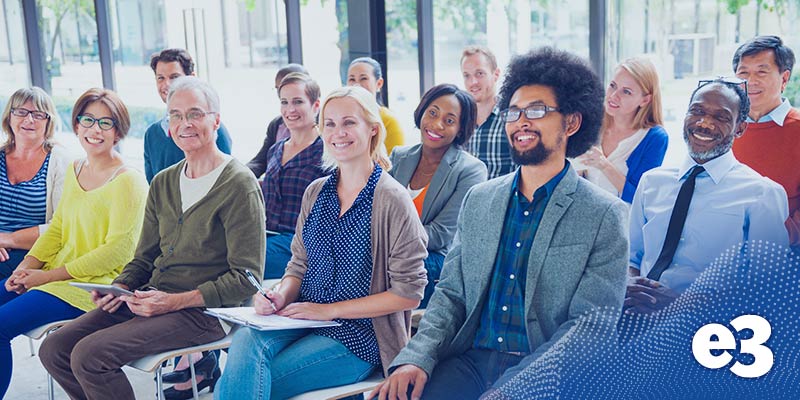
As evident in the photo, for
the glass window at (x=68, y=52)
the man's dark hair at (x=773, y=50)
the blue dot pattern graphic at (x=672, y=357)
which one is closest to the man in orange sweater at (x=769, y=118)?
the man's dark hair at (x=773, y=50)

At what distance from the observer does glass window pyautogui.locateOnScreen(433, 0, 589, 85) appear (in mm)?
3969

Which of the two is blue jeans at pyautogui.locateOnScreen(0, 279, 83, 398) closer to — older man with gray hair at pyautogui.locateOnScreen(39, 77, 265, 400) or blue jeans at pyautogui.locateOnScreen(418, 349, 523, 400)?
older man with gray hair at pyautogui.locateOnScreen(39, 77, 265, 400)

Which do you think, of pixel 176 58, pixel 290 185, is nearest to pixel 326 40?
pixel 176 58

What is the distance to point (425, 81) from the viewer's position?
4.78 meters

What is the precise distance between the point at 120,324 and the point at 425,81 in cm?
273

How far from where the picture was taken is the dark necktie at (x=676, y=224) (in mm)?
2197

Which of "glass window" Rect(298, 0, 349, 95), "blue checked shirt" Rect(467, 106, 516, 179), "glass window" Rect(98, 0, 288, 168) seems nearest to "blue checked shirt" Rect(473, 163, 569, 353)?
"blue checked shirt" Rect(467, 106, 516, 179)

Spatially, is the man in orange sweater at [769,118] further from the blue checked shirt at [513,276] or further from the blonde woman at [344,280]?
the blonde woman at [344,280]

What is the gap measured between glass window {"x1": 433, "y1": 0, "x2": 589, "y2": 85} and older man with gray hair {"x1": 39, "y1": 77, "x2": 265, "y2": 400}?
170 cm

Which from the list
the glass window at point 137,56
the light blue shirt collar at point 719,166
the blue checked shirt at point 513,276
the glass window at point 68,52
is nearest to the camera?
the blue checked shirt at point 513,276

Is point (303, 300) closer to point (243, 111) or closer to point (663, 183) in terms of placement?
point (663, 183)

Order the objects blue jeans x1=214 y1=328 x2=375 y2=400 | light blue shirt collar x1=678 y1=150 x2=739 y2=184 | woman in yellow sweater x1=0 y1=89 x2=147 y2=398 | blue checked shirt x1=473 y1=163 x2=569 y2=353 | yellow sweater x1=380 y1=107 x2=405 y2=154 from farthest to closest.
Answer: yellow sweater x1=380 y1=107 x2=405 y2=154, woman in yellow sweater x1=0 y1=89 x2=147 y2=398, light blue shirt collar x1=678 y1=150 x2=739 y2=184, blue jeans x1=214 y1=328 x2=375 y2=400, blue checked shirt x1=473 y1=163 x2=569 y2=353

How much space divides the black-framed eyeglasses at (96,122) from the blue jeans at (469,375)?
69.7 inches

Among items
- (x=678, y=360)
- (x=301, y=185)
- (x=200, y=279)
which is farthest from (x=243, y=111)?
(x=678, y=360)
